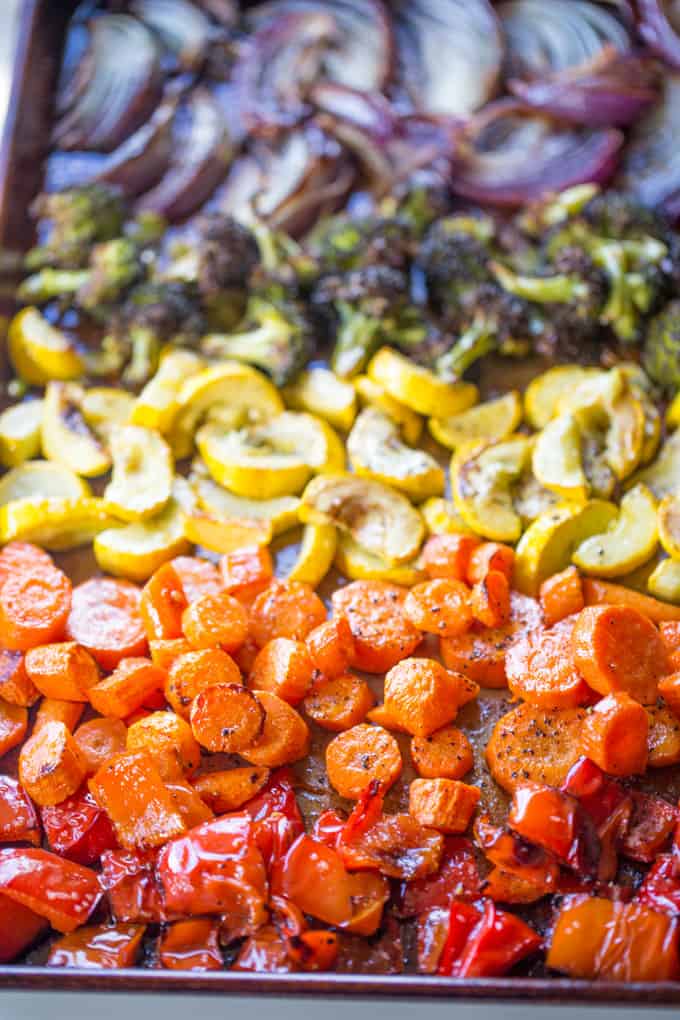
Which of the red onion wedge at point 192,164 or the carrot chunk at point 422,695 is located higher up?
the red onion wedge at point 192,164

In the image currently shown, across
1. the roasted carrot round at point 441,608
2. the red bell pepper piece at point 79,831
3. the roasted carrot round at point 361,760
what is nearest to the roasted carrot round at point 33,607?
the red bell pepper piece at point 79,831

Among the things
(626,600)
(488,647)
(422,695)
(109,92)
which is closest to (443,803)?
(422,695)

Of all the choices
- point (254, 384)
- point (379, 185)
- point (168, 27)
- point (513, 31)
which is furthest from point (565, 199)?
point (168, 27)

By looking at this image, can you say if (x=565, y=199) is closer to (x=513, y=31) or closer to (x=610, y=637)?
(x=513, y=31)

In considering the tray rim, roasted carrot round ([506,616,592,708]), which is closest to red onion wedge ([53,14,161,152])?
roasted carrot round ([506,616,592,708])

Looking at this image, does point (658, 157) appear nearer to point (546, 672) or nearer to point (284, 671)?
point (546, 672)

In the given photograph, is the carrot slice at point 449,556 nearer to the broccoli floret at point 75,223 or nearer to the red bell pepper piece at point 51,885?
the red bell pepper piece at point 51,885

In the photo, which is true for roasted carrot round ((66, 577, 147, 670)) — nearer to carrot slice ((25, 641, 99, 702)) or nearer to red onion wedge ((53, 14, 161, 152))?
carrot slice ((25, 641, 99, 702))
